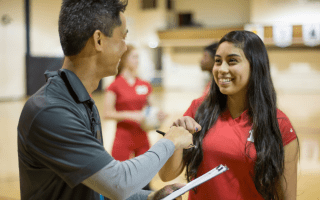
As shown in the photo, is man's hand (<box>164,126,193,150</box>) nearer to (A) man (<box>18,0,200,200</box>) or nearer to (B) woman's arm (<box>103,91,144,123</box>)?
(A) man (<box>18,0,200,200</box>)

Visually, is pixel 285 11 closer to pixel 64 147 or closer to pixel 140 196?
pixel 140 196

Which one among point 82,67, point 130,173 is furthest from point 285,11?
point 130,173

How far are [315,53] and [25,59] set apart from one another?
11.8 metres

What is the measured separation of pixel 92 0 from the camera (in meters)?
1.08

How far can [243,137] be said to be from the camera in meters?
1.59

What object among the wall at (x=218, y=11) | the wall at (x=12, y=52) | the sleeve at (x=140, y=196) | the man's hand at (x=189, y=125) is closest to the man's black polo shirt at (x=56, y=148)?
the sleeve at (x=140, y=196)

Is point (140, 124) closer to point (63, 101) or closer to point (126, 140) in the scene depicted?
point (126, 140)

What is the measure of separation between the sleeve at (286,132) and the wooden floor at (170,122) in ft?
1.86

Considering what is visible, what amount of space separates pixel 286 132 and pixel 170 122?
721 cm

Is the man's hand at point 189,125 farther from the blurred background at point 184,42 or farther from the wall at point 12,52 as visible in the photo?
the wall at point 12,52

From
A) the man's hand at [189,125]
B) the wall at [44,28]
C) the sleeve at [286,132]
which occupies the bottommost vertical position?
the sleeve at [286,132]

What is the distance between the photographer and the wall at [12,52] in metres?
12.1

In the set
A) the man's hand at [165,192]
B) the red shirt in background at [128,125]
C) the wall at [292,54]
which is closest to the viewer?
the man's hand at [165,192]

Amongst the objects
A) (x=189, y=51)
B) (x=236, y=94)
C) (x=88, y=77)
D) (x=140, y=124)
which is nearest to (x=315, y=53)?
(x=189, y=51)
